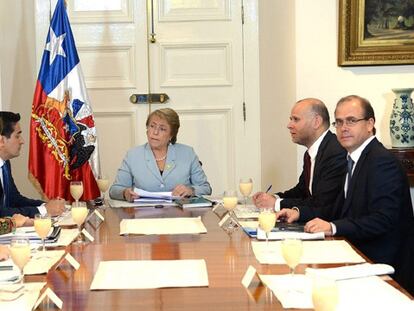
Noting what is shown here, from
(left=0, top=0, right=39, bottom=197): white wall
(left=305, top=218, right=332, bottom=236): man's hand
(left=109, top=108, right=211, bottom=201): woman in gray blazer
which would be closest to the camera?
(left=305, top=218, right=332, bottom=236): man's hand

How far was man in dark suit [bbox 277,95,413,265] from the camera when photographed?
9.58ft

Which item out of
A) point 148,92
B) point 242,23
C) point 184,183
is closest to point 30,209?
point 184,183

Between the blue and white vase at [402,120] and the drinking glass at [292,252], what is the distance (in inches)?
111

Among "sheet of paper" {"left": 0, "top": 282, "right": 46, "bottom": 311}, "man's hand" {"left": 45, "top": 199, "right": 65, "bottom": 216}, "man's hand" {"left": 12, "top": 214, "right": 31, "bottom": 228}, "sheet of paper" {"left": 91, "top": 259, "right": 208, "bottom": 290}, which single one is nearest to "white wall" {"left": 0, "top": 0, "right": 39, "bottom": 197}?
"man's hand" {"left": 45, "top": 199, "right": 65, "bottom": 216}

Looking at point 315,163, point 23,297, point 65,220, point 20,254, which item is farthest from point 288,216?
point 23,297

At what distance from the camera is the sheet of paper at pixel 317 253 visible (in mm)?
2352

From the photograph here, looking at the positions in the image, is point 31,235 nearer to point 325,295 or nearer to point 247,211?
point 247,211

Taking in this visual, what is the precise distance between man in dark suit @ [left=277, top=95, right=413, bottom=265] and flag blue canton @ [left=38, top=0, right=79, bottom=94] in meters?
2.17

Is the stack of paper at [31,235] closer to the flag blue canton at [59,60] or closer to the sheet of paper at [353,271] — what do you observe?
the sheet of paper at [353,271]

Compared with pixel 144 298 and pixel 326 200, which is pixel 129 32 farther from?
pixel 144 298

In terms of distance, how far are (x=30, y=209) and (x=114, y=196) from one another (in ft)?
2.25

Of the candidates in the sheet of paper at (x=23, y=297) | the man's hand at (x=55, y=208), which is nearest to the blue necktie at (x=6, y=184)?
the man's hand at (x=55, y=208)

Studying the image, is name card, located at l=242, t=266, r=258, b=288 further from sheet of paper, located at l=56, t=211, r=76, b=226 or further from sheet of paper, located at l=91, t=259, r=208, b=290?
sheet of paper, located at l=56, t=211, r=76, b=226

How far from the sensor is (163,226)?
10.1 ft
